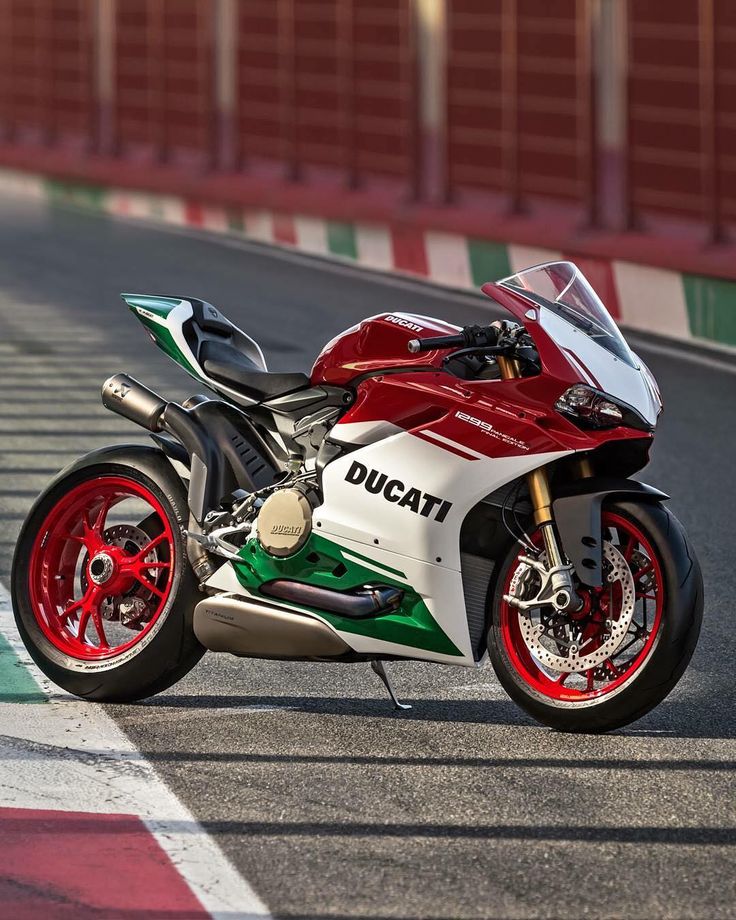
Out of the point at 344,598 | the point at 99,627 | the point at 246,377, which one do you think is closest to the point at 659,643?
the point at 344,598

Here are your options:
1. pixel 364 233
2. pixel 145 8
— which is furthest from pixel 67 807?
pixel 145 8

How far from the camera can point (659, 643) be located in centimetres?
568

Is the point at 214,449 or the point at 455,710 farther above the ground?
the point at 214,449

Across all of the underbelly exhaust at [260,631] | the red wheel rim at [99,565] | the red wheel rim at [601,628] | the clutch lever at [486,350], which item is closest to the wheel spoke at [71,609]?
the red wheel rim at [99,565]

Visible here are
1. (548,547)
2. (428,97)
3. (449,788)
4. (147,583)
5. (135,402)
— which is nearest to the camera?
(449,788)

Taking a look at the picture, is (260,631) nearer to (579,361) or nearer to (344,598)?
(344,598)

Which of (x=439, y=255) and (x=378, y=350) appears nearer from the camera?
(x=378, y=350)

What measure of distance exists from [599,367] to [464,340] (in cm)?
37

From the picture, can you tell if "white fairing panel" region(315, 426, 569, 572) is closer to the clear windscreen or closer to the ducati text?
the ducati text

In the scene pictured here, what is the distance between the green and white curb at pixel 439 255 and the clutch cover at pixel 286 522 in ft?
25.9

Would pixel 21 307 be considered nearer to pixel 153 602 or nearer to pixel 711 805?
pixel 153 602

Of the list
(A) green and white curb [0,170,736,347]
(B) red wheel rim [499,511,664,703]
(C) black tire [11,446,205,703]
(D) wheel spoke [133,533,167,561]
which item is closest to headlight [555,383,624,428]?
(B) red wheel rim [499,511,664,703]

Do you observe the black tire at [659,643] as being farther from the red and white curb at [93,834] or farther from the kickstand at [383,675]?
the red and white curb at [93,834]

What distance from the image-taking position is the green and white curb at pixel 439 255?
1388 centimetres
